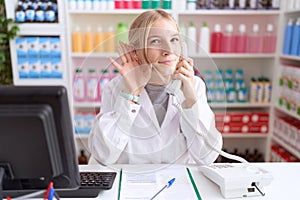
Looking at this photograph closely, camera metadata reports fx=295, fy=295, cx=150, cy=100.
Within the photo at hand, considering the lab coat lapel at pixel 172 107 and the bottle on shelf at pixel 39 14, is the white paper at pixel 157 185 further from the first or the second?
the bottle on shelf at pixel 39 14

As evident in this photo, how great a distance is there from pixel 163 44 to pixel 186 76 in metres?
0.14

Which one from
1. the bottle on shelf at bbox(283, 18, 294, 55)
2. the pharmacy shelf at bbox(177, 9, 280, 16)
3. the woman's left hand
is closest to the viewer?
the woman's left hand

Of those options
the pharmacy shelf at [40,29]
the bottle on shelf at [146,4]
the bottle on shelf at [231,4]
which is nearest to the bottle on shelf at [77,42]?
Answer: the pharmacy shelf at [40,29]

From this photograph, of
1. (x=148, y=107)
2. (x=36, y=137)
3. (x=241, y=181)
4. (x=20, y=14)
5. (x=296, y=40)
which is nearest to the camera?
(x=36, y=137)

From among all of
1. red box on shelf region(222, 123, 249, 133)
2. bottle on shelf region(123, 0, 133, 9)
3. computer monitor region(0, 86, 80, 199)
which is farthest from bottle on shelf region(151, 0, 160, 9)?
computer monitor region(0, 86, 80, 199)

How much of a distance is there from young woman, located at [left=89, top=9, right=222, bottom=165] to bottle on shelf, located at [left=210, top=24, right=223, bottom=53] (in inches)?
60.3

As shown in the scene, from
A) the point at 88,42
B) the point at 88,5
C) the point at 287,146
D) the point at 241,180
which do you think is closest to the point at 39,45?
the point at 88,42

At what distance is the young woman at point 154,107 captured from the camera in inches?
36.9

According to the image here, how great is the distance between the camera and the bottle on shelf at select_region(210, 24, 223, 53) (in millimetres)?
2494

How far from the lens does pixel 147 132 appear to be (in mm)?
1109

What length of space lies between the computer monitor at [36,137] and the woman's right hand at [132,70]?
1.30 feet

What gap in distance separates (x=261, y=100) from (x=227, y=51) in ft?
1.79

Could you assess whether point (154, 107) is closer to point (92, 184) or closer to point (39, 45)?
point (92, 184)

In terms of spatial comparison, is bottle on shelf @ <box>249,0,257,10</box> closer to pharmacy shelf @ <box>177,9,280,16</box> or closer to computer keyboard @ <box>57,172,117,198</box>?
pharmacy shelf @ <box>177,9,280,16</box>
